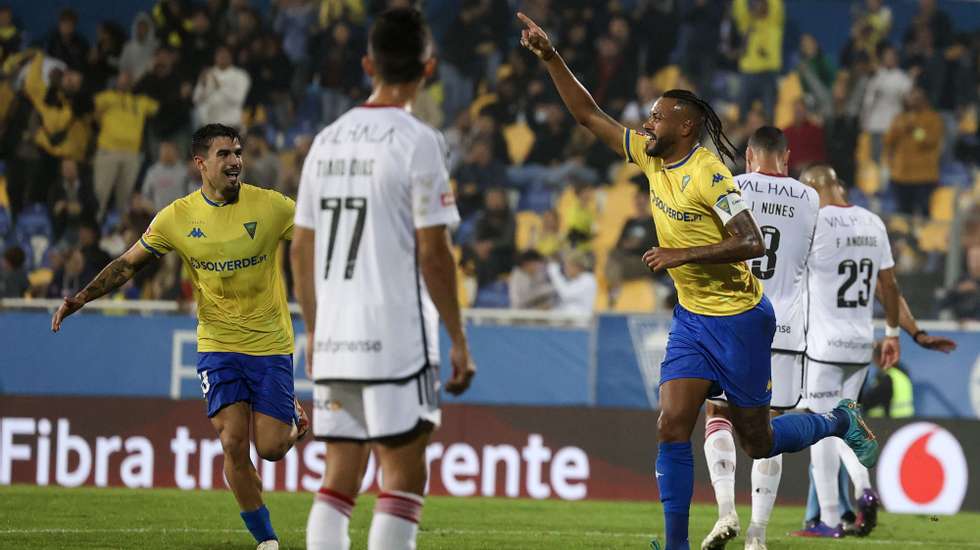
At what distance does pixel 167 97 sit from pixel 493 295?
5153 millimetres

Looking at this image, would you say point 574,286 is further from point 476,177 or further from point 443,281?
point 443,281

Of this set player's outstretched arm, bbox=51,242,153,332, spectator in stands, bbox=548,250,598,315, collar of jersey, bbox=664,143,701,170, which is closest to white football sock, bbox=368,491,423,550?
collar of jersey, bbox=664,143,701,170

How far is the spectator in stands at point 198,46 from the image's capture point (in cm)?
1797

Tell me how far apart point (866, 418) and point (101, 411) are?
690 cm

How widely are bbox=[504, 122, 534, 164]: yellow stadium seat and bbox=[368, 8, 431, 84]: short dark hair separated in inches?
510

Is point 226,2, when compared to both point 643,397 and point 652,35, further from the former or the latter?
point 643,397

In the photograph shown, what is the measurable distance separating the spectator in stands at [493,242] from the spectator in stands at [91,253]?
13.3ft

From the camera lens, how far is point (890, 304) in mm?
10406

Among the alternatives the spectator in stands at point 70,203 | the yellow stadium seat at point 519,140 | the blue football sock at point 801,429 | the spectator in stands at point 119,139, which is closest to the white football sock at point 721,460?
the blue football sock at point 801,429

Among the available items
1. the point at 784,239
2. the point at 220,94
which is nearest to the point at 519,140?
the point at 220,94

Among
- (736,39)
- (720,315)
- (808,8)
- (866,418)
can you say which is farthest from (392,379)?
(808,8)

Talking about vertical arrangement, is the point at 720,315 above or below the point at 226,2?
below

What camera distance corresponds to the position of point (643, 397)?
13.2 meters

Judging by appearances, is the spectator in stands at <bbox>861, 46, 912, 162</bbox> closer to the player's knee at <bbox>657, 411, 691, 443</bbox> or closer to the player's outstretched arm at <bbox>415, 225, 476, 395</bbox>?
the player's knee at <bbox>657, 411, 691, 443</bbox>
